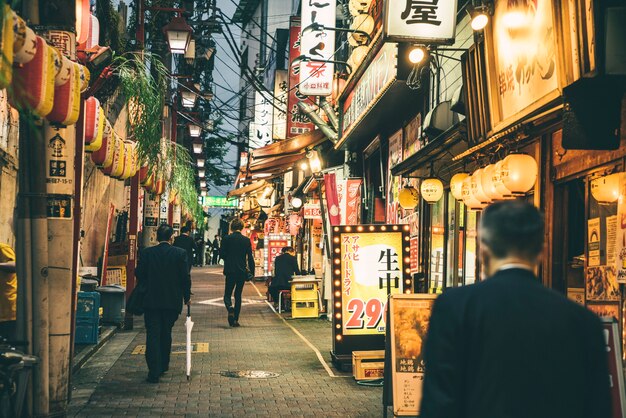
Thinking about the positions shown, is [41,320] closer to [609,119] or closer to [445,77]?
[609,119]

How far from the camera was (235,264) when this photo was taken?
1909 centimetres

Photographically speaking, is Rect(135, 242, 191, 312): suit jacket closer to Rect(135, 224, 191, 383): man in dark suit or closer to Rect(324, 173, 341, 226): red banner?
Rect(135, 224, 191, 383): man in dark suit

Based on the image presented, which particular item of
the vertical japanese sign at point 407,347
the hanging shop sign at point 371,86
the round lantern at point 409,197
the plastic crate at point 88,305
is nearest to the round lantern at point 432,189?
the round lantern at point 409,197

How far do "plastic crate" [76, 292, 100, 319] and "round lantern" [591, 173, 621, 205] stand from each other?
8906mm

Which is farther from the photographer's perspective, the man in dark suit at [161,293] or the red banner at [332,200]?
the red banner at [332,200]

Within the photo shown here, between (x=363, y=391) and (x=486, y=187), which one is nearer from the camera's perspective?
(x=486, y=187)

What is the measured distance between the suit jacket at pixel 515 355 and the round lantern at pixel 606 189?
15.2 ft

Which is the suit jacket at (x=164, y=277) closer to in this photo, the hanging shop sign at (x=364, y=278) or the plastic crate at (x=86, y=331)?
the hanging shop sign at (x=364, y=278)

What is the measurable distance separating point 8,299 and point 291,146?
15042 millimetres

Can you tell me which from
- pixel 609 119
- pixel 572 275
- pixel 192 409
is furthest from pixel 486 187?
pixel 192 409

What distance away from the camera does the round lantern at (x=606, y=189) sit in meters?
7.71

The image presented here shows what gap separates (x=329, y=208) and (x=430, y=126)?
256 inches

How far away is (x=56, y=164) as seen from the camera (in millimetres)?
8531

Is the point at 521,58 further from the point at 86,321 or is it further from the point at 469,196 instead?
the point at 86,321
